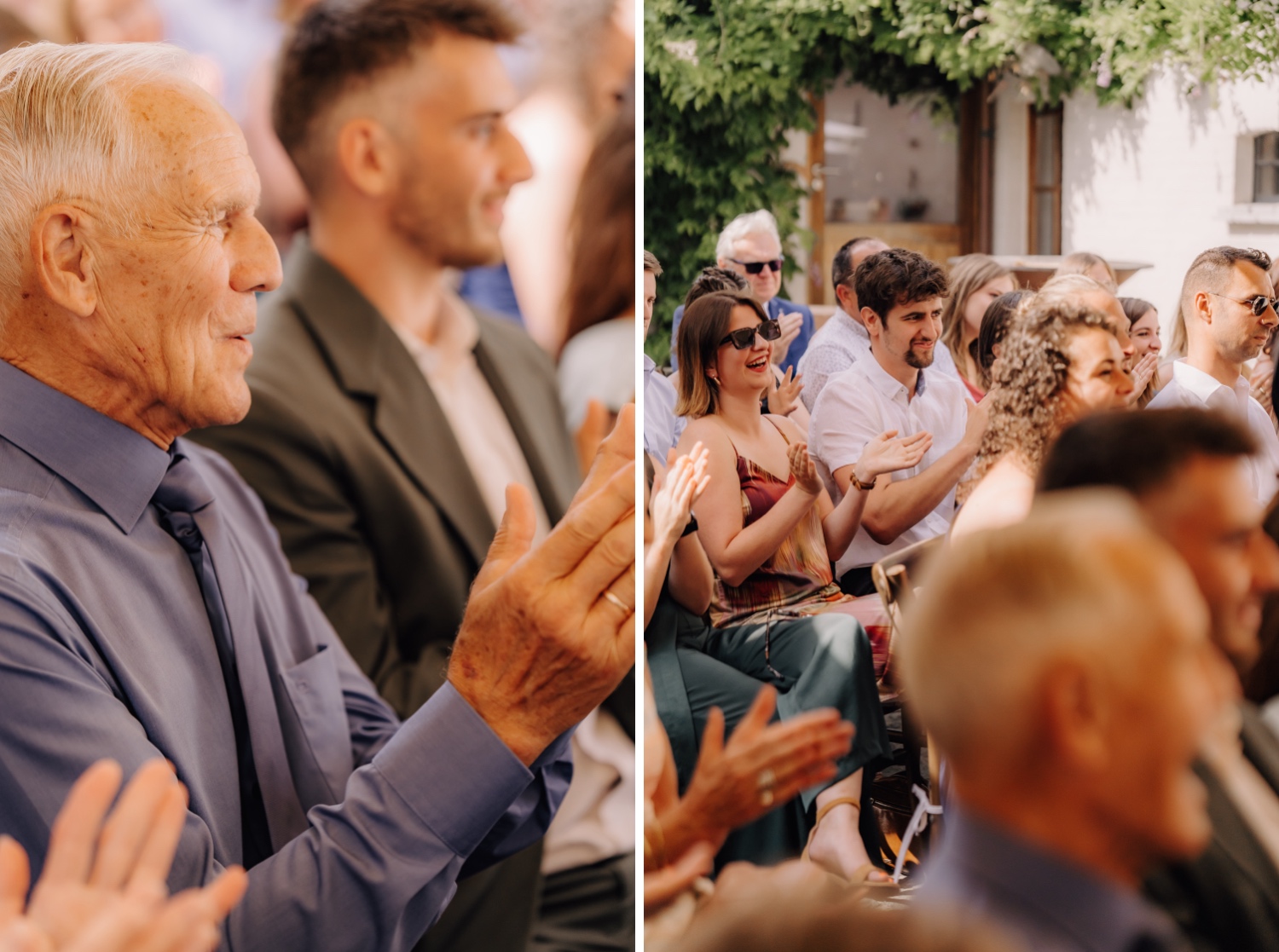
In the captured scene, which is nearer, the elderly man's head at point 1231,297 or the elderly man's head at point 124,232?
the elderly man's head at point 124,232

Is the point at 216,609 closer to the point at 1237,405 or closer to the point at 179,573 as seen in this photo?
the point at 179,573

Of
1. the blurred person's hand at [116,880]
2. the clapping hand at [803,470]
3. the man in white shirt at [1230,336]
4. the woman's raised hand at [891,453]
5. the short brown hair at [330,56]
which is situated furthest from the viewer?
the short brown hair at [330,56]

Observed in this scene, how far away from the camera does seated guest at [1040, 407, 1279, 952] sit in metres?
1.10

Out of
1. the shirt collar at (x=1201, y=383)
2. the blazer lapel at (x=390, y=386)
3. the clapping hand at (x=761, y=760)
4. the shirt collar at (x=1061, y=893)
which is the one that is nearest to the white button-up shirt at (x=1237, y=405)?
the shirt collar at (x=1201, y=383)

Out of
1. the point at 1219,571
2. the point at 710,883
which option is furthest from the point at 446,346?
the point at 1219,571

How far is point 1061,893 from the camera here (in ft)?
3.49

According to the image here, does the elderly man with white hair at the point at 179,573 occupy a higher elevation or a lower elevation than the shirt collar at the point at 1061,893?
higher

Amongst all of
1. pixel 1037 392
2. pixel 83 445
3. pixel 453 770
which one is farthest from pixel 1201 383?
pixel 83 445

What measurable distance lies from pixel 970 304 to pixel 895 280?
0.12m

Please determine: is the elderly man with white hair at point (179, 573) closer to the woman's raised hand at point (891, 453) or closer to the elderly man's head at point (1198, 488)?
the woman's raised hand at point (891, 453)

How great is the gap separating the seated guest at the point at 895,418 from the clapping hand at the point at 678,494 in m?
0.18

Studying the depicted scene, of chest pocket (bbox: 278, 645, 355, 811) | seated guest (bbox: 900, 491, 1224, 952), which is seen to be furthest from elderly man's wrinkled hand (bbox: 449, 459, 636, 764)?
seated guest (bbox: 900, 491, 1224, 952)

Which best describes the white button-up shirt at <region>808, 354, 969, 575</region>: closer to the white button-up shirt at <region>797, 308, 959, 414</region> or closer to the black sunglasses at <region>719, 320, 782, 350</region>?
the white button-up shirt at <region>797, 308, 959, 414</region>

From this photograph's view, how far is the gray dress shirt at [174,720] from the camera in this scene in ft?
3.85
